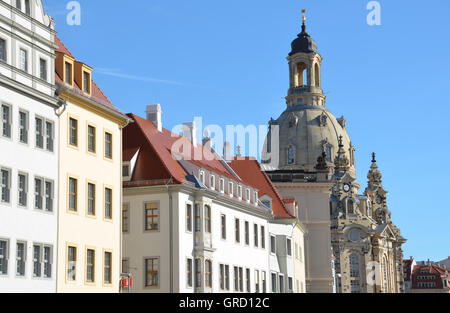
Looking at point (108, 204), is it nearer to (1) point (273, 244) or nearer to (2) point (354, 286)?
(1) point (273, 244)

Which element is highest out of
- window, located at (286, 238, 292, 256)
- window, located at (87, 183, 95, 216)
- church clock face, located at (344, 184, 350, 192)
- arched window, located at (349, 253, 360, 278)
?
church clock face, located at (344, 184, 350, 192)

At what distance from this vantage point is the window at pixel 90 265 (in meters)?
43.3

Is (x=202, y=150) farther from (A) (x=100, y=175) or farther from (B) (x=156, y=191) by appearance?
(A) (x=100, y=175)

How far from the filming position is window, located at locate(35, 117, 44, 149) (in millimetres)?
40469

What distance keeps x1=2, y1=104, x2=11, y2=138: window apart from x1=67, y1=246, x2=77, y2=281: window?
6.90 metres

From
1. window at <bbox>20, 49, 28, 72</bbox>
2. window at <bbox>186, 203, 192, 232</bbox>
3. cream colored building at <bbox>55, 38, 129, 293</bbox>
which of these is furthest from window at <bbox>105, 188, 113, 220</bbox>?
window at <bbox>20, 49, 28, 72</bbox>

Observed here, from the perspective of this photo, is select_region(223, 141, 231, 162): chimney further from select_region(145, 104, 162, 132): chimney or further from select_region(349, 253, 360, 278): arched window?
select_region(349, 253, 360, 278): arched window

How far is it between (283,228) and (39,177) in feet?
111

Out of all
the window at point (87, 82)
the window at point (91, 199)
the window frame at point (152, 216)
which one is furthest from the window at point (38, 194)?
the window frame at point (152, 216)

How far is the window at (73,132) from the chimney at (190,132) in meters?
22.0

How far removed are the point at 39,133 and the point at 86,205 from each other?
16.5 ft

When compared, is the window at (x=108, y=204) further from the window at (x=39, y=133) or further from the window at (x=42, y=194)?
the window at (x=39, y=133)

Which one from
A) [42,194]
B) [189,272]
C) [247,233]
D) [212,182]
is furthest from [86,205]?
[247,233]

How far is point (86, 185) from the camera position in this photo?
44.0 metres
